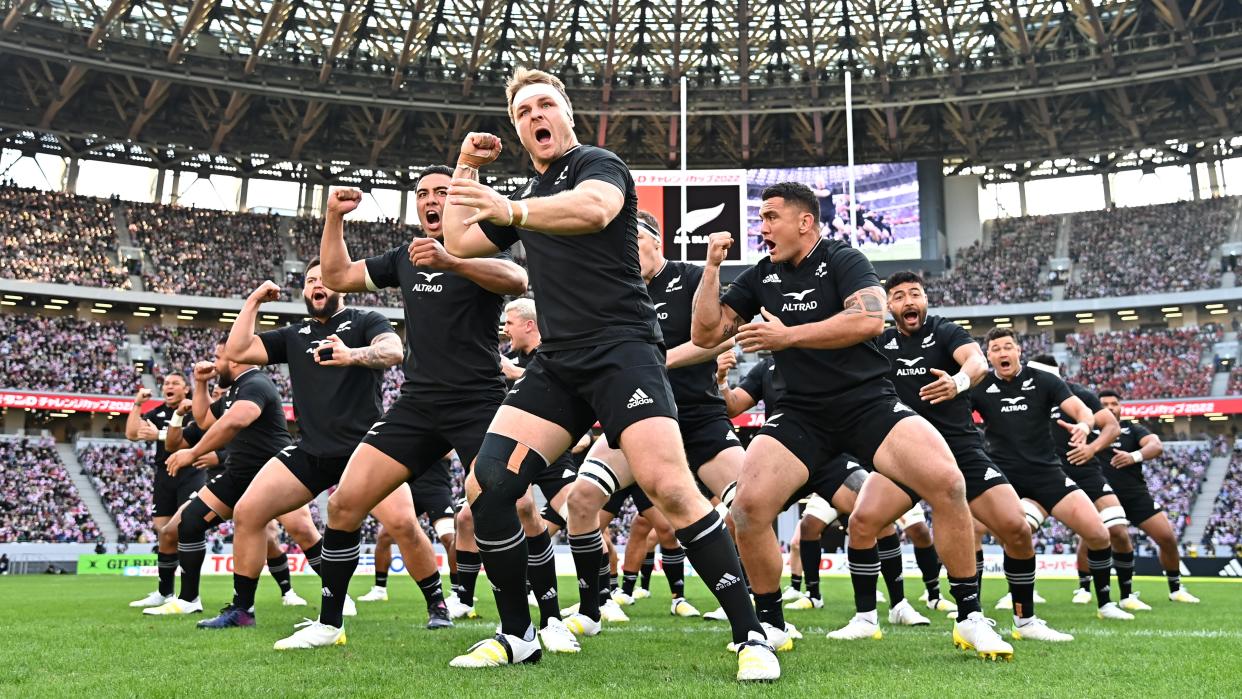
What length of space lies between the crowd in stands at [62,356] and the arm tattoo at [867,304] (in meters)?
38.7

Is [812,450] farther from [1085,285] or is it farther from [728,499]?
[1085,285]

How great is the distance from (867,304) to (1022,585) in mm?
2685

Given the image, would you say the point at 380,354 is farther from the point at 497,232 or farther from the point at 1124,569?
the point at 1124,569

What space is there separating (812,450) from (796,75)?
127ft

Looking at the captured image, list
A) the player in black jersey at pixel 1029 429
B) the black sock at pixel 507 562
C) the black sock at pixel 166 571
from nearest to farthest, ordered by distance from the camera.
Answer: the black sock at pixel 507 562
the player in black jersey at pixel 1029 429
the black sock at pixel 166 571

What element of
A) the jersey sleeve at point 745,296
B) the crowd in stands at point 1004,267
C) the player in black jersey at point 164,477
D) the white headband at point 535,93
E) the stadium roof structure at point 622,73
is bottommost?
the player in black jersey at point 164,477

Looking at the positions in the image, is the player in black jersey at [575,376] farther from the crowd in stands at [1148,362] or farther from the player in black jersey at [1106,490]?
the crowd in stands at [1148,362]

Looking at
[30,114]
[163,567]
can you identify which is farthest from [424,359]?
[30,114]

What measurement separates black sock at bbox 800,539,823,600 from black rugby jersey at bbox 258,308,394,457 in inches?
222

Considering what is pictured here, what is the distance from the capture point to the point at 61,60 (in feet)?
112

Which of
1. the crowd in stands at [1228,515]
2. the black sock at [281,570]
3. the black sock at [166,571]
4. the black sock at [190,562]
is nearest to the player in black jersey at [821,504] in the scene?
the black sock at [190,562]

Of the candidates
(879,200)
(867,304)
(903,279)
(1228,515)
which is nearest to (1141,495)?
(903,279)

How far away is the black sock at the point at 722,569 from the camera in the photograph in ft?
14.9

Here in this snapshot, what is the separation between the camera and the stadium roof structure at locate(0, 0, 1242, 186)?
35.6 m
